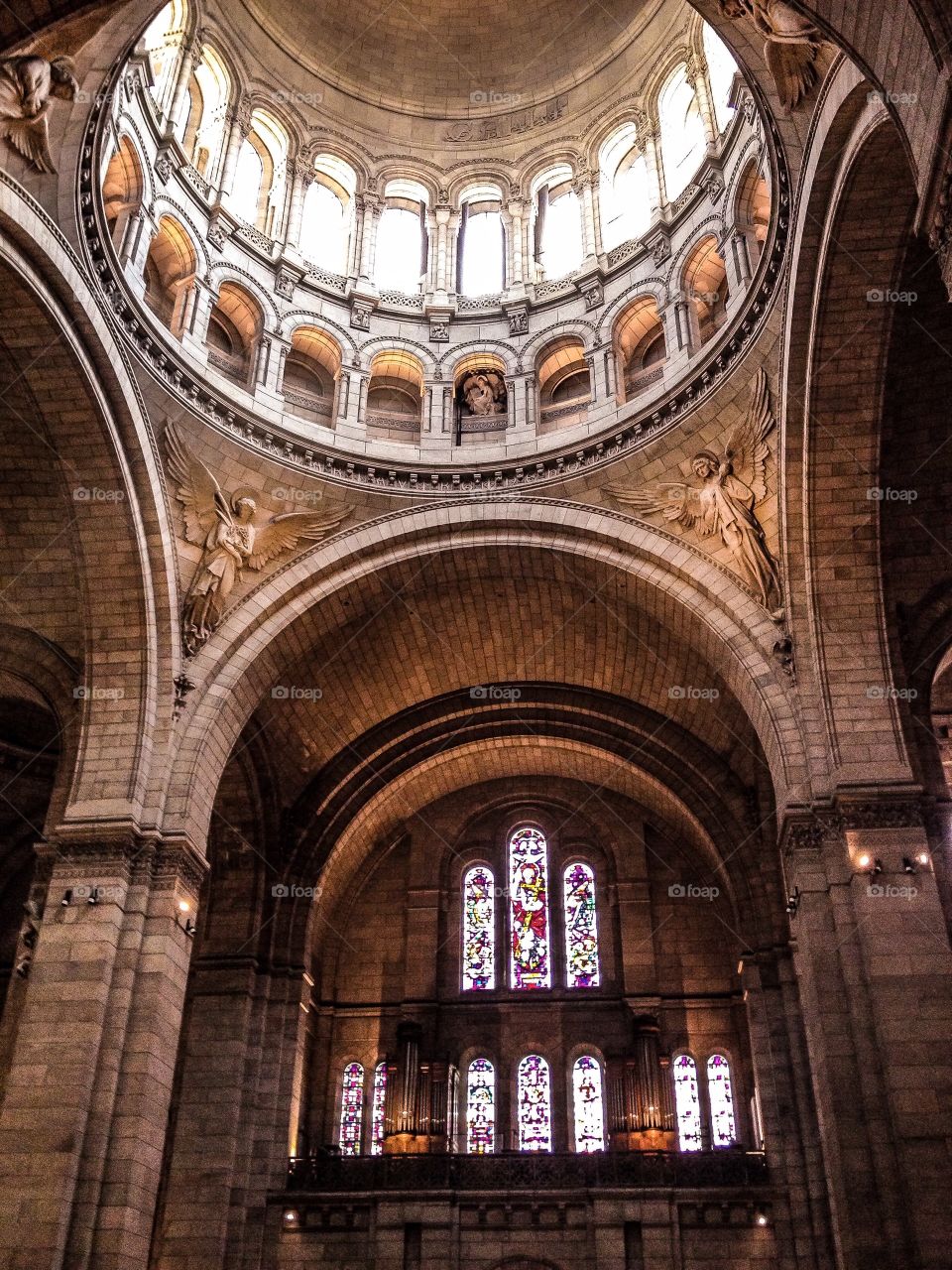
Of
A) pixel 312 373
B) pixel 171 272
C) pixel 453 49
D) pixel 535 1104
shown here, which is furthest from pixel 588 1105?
pixel 453 49

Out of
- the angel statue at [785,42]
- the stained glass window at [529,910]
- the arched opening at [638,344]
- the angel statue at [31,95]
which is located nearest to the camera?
the angel statue at [785,42]

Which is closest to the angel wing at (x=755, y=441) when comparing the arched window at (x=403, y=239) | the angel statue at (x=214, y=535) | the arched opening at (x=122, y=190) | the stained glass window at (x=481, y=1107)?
the angel statue at (x=214, y=535)

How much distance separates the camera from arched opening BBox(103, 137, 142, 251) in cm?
1930

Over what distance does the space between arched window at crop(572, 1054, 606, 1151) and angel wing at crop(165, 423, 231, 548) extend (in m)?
14.2

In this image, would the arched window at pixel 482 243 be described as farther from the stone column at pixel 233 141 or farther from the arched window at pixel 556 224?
the stone column at pixel 233 141

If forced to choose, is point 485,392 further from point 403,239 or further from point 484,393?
point 403,239

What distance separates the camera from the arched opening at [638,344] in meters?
22.3

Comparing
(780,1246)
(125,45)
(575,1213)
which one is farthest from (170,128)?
(780,1246)

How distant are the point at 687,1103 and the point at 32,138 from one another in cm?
2159

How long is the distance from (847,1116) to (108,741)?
1205cm

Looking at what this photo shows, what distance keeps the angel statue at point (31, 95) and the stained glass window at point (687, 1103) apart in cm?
2097

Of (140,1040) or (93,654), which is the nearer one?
(140,1040)

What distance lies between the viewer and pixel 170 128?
2055 cm

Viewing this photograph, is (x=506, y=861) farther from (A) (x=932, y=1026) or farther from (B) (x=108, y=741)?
(A) (x=932, y=1026)
